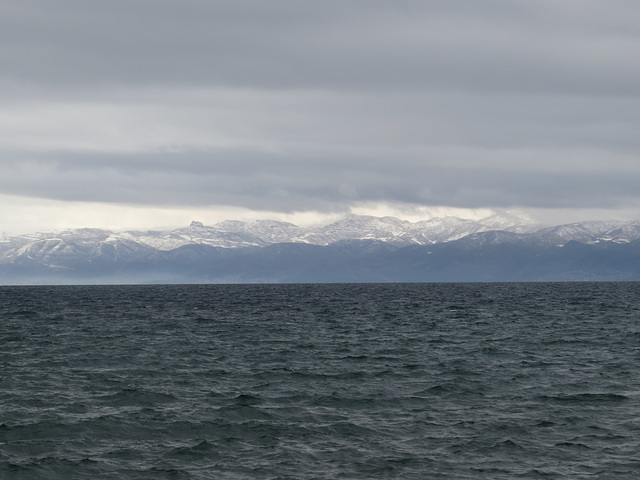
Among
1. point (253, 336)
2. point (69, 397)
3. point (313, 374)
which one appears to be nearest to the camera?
point (69, 397)

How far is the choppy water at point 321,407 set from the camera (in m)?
26.7

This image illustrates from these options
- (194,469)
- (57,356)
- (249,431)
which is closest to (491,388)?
(249,431)

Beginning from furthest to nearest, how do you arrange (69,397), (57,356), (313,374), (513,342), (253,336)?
(253,336)
(513,342)
(57,356)
(313,374)
(69,397)

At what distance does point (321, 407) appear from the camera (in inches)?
1410

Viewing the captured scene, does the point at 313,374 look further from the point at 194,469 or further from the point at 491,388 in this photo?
the point at 194,469

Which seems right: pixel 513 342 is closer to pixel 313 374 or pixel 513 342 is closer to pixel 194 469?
pixel 313 374

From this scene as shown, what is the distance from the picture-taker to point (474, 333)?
237ft

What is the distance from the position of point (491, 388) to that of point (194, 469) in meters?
20.1

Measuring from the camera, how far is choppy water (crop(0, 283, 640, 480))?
26.7 m

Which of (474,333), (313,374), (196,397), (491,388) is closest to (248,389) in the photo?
(196,397)

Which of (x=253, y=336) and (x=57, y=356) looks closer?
(x=57, y=356)

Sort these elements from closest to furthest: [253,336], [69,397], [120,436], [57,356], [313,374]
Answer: [120,436], [69,397], [313,374], [57,356], [253,336]

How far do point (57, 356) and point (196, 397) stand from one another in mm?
20631

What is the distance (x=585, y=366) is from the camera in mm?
48312
